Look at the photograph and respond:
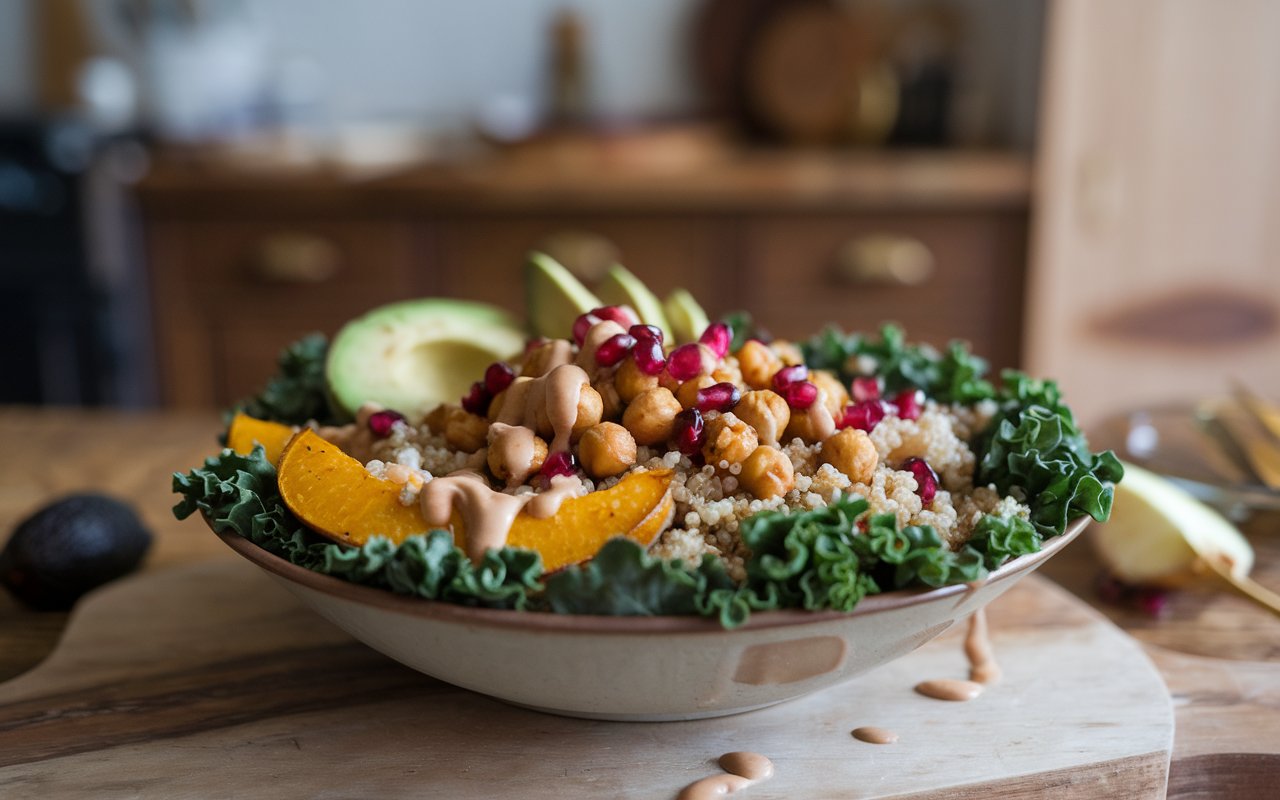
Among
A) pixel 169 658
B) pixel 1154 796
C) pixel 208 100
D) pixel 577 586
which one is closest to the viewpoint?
pixel 577 586

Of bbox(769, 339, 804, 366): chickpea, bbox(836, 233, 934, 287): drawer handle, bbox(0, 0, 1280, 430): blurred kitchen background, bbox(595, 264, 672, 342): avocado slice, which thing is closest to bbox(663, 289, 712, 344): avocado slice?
bbox(595, 264, 672, 342): avocado slice

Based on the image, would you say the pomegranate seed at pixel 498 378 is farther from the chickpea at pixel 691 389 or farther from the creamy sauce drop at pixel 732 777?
the creamy sauce drop at pixel 732 777

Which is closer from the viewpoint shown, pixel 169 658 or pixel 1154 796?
pixel 1154 796

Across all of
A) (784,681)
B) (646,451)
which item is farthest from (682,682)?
(646,451)

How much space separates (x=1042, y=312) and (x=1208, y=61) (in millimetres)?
818

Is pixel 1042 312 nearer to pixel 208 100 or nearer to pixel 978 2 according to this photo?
pixel 978 2

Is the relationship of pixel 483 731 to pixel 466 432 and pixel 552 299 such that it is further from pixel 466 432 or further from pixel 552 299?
pixel 552 299

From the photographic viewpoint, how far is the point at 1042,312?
129 inches

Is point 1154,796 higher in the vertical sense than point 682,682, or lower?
lower

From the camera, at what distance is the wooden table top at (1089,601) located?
1.06 meters

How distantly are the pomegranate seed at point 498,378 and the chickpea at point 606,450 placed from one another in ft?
0.45

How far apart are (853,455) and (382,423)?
1.54ft

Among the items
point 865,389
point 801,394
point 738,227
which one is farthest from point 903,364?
point 738,227

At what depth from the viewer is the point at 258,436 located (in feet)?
3.86
